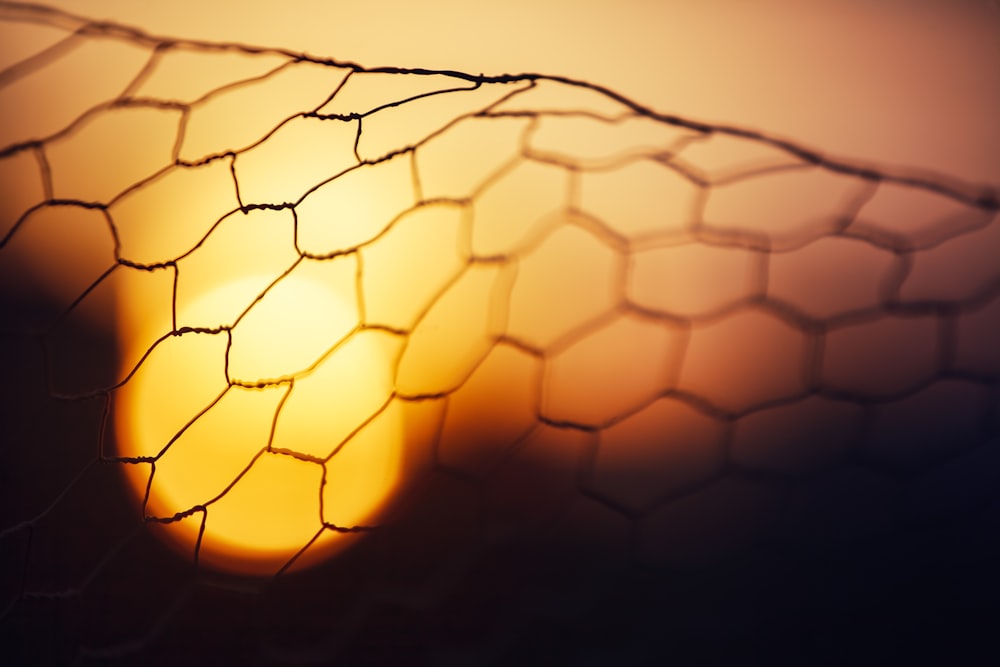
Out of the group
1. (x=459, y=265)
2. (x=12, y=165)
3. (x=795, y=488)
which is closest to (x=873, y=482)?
(x=795, y=488)

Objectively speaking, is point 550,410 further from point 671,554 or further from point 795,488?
point 795,488

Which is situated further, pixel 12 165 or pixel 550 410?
pixel 550 410

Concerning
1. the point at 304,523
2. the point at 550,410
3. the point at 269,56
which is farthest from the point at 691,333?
the point at 269,56

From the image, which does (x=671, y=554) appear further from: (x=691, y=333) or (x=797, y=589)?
(x=691, y=333)

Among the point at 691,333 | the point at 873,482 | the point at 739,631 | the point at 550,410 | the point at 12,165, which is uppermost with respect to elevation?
the point at 12,165

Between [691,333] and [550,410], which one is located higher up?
[691,333]

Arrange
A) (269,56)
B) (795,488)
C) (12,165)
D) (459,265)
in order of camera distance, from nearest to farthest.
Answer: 1. (269,56)
2. (12,165)
3. (459,265)
4. (795,488)

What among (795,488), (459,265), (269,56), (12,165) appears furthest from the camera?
(795,488)
